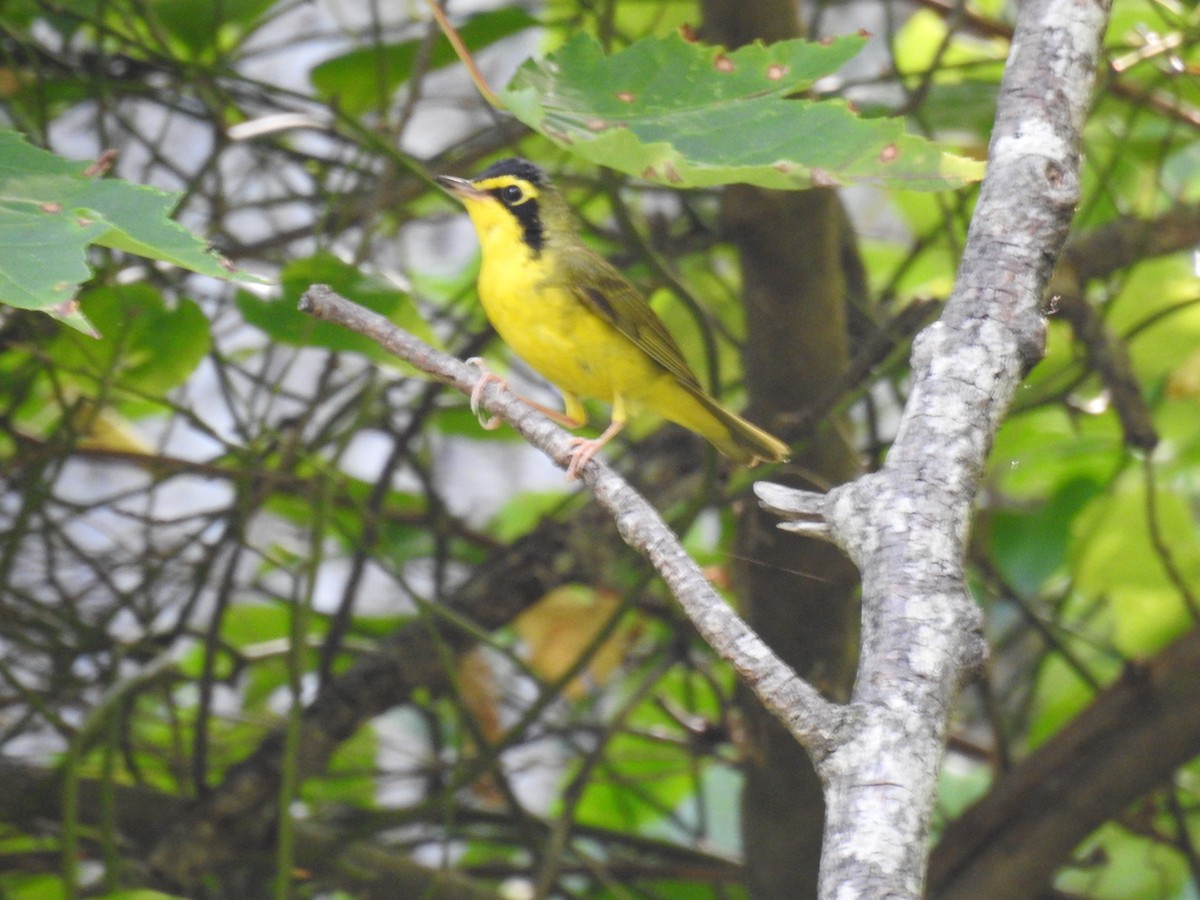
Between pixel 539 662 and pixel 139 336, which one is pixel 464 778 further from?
pixel 139 336

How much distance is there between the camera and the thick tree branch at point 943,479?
87 cm

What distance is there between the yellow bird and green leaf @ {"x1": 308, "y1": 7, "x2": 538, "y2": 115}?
0.27 m

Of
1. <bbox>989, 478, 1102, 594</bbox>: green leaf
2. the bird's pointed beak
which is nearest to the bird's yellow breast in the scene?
the bird's pointed beak

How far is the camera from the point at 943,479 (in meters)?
1.04

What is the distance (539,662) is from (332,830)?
590mm

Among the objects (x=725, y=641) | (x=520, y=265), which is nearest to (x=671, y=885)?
(x=520, y=265)

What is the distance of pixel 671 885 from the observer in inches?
114

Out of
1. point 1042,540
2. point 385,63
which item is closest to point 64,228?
point 385,63

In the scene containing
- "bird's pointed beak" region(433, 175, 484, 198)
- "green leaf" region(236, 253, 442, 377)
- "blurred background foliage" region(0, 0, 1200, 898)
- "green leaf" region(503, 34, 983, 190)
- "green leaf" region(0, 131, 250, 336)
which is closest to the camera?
"green leaf" region(0, 131, 250, 336)

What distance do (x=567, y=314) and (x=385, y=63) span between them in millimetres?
698

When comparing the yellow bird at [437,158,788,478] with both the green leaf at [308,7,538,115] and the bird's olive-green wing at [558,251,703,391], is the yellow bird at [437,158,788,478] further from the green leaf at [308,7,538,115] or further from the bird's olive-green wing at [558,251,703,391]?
the green leaf at [308,7,538,115]

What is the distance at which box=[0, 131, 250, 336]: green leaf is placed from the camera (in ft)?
3.50

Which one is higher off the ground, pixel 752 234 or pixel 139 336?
pixel 752 234

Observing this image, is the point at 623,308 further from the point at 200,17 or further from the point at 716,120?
the point at 716,120
